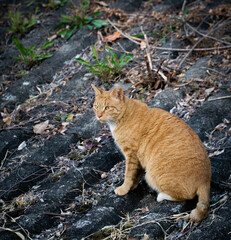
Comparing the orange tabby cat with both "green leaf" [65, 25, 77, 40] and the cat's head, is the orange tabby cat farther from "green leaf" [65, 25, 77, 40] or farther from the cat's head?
"green leaf" [65, 25, 77, 40]

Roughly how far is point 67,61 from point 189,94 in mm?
2769

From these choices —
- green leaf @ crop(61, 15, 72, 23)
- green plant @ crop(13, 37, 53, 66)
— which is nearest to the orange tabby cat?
green plant @ crop(13, 37, 53, 66)

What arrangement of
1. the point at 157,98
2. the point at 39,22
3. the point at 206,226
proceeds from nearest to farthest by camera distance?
the point at 206,226 < the point at 157,98 < the point at 39,22

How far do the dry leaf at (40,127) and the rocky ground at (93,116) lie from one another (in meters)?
0.02

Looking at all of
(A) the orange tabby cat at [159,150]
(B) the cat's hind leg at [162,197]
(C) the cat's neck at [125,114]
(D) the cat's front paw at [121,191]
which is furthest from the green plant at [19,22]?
(B) the cat's hind leg at [162,197]

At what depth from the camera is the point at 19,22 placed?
7.49m

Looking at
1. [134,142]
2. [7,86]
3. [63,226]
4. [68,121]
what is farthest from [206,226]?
[7,86]

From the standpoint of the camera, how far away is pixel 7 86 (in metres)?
6.28

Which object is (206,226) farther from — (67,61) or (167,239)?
(67,61)

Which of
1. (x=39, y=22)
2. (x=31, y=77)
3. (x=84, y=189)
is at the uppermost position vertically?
(x=39, y=22)

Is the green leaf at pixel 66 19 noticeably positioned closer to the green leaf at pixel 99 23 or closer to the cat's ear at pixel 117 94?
the green leaf at pixel 99 23

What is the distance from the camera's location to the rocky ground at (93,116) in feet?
10.3

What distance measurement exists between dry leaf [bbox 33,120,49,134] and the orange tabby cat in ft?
4.24

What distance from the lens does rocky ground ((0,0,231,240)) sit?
313cm
